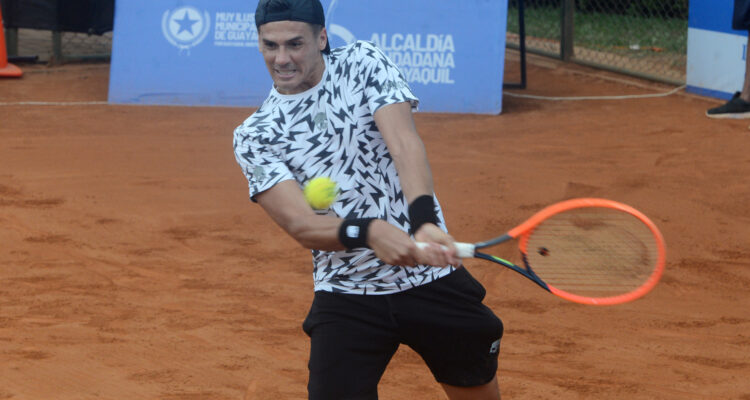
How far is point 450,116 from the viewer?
28.8 feet

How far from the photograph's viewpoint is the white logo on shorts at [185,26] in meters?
8.90

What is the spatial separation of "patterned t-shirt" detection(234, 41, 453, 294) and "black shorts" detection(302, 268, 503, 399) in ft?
0.32

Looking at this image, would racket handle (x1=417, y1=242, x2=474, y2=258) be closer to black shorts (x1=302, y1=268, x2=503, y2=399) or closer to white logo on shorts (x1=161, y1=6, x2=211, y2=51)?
black shorts (x1=302, y1=268, x2=503, y2=399)

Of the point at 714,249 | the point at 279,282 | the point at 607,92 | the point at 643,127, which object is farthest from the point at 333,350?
the point at 607,92

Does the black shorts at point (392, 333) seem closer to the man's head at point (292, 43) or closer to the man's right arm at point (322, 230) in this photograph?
the man's right arm at point (322, 230)

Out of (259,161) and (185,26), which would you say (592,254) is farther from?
(185,26)

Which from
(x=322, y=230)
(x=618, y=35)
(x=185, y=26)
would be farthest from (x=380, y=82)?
(x=618, y=35)

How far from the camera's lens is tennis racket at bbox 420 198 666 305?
291 centimetres

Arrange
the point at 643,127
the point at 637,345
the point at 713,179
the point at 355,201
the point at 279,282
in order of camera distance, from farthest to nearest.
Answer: the point at 643,127, the point at 713,179, the point at 279,282, the point at 637,345, the point at 355,201

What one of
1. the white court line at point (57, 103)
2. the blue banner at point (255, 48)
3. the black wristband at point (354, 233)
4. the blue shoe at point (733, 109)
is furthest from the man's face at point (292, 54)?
the white court line at point (57, 103)

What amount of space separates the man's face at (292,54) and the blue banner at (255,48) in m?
5.96

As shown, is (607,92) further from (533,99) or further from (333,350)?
(333,350)

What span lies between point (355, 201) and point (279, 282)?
241 centimetres

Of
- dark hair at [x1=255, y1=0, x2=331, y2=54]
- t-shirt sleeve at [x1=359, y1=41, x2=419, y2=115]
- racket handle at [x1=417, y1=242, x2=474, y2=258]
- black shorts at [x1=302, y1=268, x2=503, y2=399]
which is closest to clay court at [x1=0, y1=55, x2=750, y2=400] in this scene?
black shorts at [x1=302, y1=268, x2=503, y2=399]
